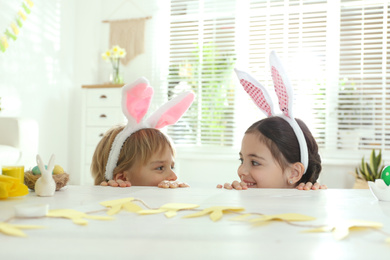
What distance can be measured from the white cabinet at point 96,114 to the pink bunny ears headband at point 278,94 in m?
2.71

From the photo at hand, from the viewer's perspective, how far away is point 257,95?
1475 millimetres

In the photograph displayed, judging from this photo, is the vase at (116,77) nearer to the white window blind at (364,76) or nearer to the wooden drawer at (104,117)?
the wooden drawer at (104,117)

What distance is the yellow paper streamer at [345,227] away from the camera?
59cm

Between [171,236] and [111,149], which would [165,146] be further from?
[171,236]

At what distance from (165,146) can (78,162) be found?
337 cm

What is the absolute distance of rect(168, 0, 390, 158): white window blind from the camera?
3.93 m

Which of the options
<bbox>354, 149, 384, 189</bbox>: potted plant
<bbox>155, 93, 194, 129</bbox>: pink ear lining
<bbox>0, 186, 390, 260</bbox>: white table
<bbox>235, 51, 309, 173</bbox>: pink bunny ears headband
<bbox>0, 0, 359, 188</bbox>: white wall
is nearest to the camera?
<bbox>0, 186, 390, 260</bbox>: white table

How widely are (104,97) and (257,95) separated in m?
2.86

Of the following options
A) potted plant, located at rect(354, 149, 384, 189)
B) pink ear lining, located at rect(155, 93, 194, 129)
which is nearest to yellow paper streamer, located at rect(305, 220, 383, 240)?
pink ear lining, located at rect(155, 93, 194, 129)

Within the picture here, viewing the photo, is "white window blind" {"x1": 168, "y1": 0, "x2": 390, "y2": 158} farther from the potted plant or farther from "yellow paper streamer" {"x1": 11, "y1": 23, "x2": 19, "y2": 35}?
"yellow paper streamer" {"x1": 11, "y1": 23, "x2": 19, "y2": 35}

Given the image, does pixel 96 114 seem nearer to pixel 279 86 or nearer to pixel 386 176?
pixel 279 86

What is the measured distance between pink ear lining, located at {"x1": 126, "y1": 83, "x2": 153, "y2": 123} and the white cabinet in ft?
8.40

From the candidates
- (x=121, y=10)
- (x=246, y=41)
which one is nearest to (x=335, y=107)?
(x=246, y=41)

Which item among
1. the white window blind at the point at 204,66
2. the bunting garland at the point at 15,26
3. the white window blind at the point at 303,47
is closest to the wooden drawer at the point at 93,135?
the white window blind at the point at 204,66
